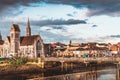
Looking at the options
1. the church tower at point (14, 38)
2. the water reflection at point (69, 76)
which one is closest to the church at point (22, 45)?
the church tower at point (14, 38)

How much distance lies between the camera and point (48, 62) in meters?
109

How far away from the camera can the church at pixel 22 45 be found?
144 metres

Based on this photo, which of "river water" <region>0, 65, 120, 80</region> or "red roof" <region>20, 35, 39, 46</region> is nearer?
"river water" <region>0, 65, 120, 80</region>

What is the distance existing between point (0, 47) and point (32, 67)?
66.7 metres

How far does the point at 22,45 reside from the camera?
486 feet

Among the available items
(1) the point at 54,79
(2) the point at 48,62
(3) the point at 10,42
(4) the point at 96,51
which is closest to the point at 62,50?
(4) the point at 96,51

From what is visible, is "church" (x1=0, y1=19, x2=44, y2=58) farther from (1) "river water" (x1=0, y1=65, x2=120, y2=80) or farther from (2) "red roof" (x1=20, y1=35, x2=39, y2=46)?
(1) "river water" (x1=0, y1=65, x2=120, y2=80)

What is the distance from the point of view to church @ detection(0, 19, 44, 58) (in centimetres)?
14362

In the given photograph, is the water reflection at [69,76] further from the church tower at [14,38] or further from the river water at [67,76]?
the church tower at [14,38]

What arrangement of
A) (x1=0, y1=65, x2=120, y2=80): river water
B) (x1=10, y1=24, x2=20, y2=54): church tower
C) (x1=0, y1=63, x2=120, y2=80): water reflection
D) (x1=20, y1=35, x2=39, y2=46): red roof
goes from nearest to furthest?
(x1=0, y1=65, x2=120, y2=80): river water, (x1=0, y1=63, x2=120, y2=80): water reflection, (x1=20, y1=35, x2=39, y2=46): red roof, (x1=10, y1=24, x2=20, y2=54): church tower

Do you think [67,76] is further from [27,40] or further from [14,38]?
[14,38]

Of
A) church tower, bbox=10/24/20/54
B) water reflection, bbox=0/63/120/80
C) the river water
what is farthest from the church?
the river water

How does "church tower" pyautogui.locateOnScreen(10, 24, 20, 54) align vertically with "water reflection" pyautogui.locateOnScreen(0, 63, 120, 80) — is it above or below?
above

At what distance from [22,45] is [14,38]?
16.3 feet
